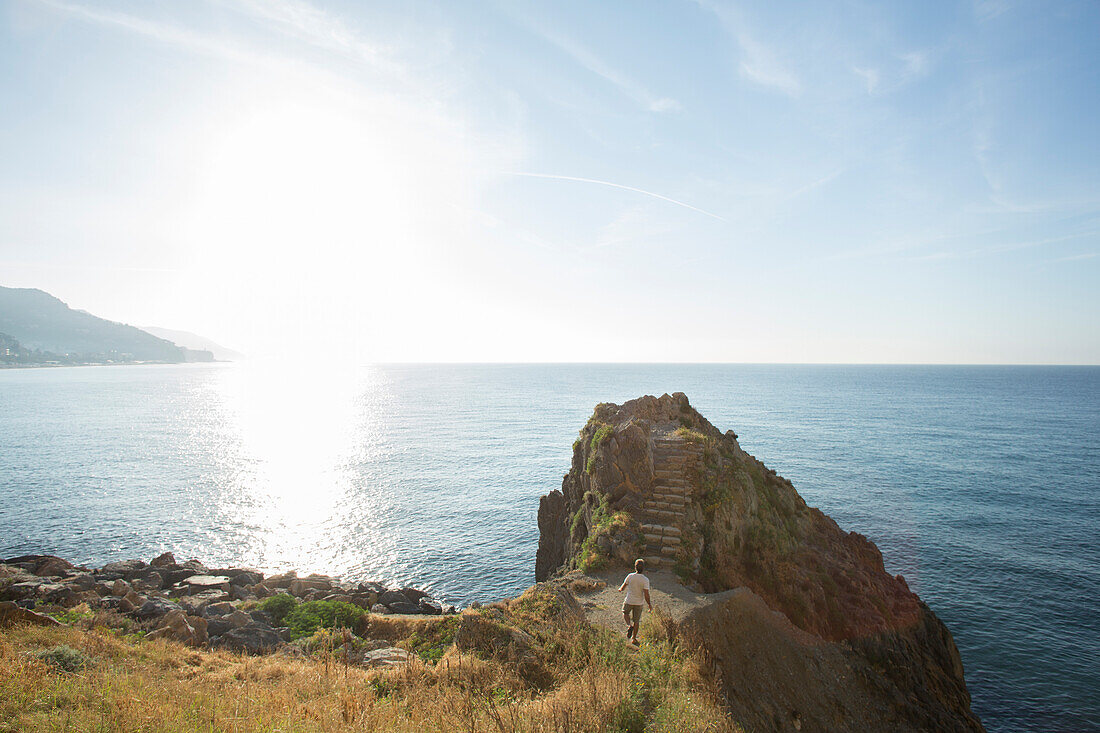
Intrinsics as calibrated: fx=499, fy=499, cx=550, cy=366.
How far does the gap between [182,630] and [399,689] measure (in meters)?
12.7

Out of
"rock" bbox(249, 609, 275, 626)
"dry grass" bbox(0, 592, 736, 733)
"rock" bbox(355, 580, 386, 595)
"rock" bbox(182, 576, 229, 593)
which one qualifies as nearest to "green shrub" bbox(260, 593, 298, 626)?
"rock" bbox(249, 609, 275, 626)

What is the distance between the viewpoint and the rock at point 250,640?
17812mm

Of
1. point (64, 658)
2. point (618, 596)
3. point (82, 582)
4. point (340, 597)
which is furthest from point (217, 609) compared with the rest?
point (618, 596)

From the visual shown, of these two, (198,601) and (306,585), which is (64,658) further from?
(306,585)

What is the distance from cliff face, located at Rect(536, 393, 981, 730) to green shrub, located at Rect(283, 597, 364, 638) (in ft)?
33.4

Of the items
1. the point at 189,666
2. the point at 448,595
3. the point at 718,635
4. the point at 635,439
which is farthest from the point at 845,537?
the point at 189,666

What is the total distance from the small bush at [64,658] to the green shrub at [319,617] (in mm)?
10528

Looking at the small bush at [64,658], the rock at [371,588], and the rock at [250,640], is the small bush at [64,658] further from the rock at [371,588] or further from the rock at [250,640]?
the rock at [371,588]

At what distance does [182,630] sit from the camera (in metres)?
17.5

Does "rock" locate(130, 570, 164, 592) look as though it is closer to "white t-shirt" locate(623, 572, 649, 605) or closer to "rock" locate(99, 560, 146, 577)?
"rock" locate(99, 560, 146, 577)

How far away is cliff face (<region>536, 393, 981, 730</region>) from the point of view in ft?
59.3

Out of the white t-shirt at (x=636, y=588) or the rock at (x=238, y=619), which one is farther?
the rock at (x=238, y=619)

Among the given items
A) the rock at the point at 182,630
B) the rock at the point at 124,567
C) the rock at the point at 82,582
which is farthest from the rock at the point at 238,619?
the rock at the point at 124,567

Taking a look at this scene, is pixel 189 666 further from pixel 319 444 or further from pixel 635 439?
pixel 319 444
